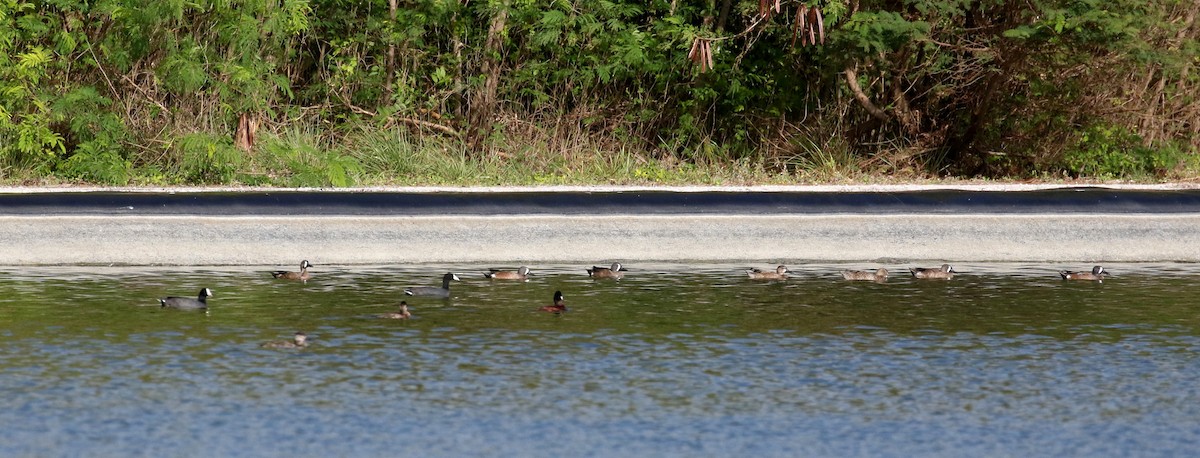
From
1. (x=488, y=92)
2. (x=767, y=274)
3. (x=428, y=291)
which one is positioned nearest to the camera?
(x=428, y=291)

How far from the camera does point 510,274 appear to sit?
14.2 m

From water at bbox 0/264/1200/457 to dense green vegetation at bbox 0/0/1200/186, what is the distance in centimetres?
611

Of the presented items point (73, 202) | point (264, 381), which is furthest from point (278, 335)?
point (73, 202)

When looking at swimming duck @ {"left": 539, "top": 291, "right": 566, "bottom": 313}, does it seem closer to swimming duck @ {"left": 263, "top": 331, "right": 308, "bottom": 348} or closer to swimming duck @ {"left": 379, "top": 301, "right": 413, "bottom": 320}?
swimming duck @ {"left": 379, "top": 301, "right": 413, "bottom": 320}

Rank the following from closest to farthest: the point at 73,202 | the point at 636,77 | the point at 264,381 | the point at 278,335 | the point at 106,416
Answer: the point at 106,416 < the point at 264,381 < the point at 278,335 < the point at 73,202 < the point at 636,77

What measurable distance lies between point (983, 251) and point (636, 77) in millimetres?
8715

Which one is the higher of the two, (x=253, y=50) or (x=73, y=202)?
(x=253, y=50)

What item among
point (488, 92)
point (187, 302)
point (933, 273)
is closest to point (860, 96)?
point (488, 92)

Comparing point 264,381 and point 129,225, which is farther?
Result: point 129,225

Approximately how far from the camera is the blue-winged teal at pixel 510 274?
14126 mm

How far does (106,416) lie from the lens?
26.3 feet

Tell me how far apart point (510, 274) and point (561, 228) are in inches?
69.5

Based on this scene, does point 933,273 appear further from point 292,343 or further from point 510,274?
point 292,343

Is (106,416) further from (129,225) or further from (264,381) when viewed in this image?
(129,225)
